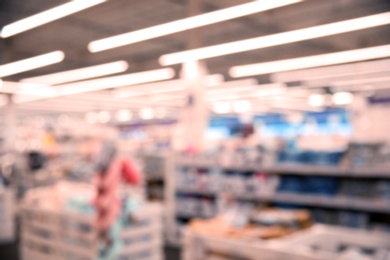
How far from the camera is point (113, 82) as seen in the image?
11.3 meters

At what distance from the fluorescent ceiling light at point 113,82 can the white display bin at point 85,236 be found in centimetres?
510

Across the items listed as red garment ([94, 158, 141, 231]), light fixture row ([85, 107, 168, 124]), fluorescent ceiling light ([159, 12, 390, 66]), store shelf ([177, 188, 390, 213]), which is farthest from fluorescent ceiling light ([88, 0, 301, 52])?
light fixture row ([85, 107, 168, 124])

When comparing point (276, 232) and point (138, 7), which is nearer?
point (276, 232)

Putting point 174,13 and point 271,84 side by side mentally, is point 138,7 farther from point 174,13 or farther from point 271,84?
point 271,84

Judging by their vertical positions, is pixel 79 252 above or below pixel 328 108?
below

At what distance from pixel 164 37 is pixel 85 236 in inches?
266

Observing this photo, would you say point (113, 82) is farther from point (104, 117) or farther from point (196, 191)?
point (104, 117)

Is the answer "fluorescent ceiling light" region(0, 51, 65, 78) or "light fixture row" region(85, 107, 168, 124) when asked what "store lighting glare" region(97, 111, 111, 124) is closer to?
"light fixture row" region(85, 107, 168, 124)

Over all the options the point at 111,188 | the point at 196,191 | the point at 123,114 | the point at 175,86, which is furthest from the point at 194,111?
the point at 123,114

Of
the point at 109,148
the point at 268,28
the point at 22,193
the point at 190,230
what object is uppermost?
the point at 268,28

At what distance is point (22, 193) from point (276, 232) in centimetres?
956

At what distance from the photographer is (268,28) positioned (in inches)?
372

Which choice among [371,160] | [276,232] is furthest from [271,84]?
[276,232]

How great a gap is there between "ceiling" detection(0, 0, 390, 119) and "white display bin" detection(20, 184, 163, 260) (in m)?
3.48
